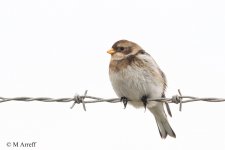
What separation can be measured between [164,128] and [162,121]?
0.31 ft

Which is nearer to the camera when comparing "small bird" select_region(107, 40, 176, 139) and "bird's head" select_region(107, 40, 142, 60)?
"small bird" select_region(107, 40, 176, 139)

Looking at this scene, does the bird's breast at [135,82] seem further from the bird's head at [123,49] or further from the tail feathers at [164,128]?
the tail feathers at [164,128]

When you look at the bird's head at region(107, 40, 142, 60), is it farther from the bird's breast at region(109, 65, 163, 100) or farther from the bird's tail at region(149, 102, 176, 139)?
the bird's tail at region(149, 102, 176, 139)

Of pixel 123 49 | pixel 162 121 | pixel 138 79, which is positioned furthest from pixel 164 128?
pixel 123 49

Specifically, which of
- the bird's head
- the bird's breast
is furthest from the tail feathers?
the bird's head

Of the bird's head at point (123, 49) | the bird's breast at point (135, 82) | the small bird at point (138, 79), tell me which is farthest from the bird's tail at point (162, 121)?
the bird's head at point (123, 49)

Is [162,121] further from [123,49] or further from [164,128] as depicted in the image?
[123,49]

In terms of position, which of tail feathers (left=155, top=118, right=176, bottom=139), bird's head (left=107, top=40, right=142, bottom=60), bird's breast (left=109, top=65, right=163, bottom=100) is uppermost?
bird's head (left=107, top=40, right=142, bottom=60)

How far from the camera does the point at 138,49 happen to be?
670cm

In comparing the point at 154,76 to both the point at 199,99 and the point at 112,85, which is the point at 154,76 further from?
the point at 199,99

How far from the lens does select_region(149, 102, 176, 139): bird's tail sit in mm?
6645

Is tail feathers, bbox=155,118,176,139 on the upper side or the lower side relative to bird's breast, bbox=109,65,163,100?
lower

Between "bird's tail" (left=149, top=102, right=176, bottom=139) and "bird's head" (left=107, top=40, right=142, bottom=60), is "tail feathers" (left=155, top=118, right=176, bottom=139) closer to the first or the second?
"bird's tail" (left=149, top=102, right=176, bottom=139)

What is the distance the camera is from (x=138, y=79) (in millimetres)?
6168
